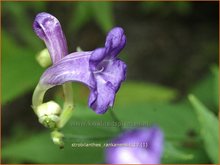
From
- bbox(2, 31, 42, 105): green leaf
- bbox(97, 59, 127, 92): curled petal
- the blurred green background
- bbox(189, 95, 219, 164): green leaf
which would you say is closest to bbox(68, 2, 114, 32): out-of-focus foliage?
the blurred green background

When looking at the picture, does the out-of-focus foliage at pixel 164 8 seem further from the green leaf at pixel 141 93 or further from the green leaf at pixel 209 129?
the green leaf at pixel 209 129

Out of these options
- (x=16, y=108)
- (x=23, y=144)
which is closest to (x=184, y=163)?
(x=23, y=144)

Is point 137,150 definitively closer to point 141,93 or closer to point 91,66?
point 91,66

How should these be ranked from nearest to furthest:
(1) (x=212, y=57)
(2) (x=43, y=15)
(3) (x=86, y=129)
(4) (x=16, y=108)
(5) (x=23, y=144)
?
1. (2) (x=43, y=15)
2. (3) (x=86, y=129)
3. (5) (x=23, y=144)
4. (4) (x=16, y=108)
5. (1) (x=212, y=57)

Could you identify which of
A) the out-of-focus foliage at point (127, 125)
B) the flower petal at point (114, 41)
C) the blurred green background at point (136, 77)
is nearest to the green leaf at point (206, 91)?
the blurred green background at point (136, 77)

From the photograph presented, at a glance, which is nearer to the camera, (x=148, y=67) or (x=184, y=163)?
(x=184, y=163)

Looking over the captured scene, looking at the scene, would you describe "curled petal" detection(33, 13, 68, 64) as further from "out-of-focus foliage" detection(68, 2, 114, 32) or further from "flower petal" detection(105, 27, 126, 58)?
"out-of-focus foliage" detection(68, 2, 114, 32)

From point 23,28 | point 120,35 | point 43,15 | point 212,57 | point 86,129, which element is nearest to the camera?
point 120,35

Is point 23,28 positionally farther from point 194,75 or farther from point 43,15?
point 43,15
